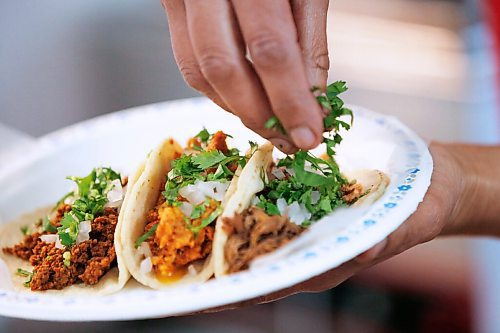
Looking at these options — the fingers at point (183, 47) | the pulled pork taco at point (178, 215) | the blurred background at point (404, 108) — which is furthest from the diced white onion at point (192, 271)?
the blurred background at point (404, 108)

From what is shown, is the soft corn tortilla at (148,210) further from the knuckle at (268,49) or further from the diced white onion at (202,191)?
the knuckle at (268,49)

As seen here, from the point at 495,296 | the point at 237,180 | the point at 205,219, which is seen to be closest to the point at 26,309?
the point at 205,219

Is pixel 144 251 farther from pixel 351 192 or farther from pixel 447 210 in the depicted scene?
pixel 447 210

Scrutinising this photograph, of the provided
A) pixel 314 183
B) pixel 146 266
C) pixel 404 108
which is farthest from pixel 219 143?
pixel 404 108

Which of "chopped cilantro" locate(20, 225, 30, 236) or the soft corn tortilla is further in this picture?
"chopped cilantro" locate(20, 225, 30, 236)

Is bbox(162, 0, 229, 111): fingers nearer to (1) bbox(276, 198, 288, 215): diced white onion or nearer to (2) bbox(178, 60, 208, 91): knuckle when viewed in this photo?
(2) bbox(178, 60, 208, 91): knuckle

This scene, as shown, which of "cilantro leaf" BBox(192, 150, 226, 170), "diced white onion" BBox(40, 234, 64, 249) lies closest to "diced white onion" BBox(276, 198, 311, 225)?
"cilantro leaf" BBox(192, 150, 226, 170)
